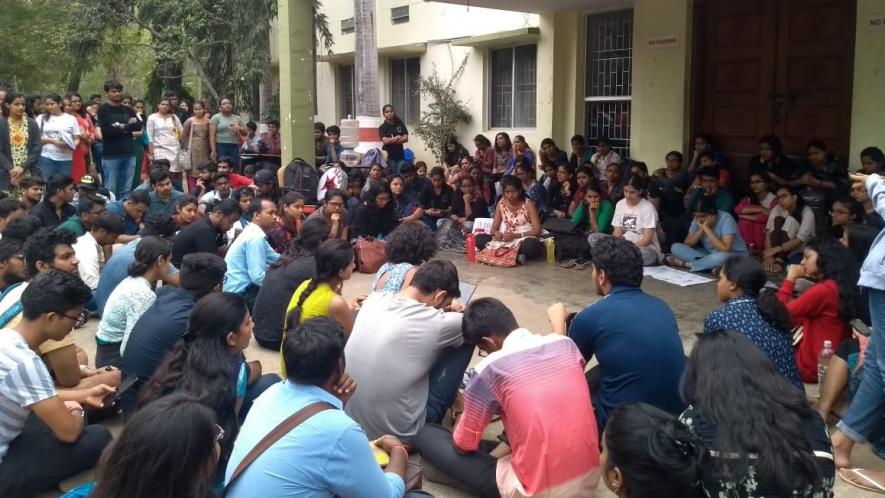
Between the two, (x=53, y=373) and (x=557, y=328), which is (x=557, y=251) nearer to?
(x=557, y=328)

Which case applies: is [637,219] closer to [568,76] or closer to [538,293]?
[538,293]

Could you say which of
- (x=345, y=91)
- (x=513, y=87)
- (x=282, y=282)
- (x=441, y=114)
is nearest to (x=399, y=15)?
(x=441, y=114)

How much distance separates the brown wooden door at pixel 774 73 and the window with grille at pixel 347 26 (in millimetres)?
8048

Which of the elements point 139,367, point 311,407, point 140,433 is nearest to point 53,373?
point 139,367

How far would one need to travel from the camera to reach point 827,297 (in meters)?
4.29

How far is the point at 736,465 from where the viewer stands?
211 centimetres

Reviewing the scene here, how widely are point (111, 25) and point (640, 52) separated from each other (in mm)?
11082

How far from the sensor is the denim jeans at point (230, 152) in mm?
11492

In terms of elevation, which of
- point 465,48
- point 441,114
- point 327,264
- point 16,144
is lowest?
point 327,264

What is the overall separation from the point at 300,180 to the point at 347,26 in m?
7.45

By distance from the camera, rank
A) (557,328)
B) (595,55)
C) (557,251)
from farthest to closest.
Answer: (595,55)
(557,251)
(557,328)

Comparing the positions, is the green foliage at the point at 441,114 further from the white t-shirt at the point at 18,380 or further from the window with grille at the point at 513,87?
the white t-shirt at the point at 18,380

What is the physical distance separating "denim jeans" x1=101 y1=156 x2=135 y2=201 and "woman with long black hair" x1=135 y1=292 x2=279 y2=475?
24.9 feet

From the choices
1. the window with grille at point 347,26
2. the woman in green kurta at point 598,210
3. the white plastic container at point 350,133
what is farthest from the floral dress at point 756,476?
the window with grille at point 347,26
